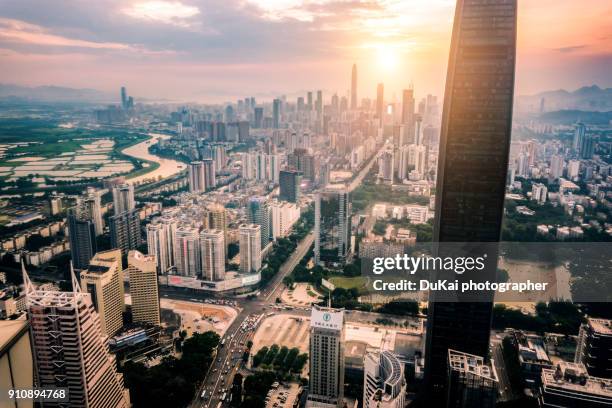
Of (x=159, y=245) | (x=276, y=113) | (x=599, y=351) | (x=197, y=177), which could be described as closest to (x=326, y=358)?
(x=599, y=351)

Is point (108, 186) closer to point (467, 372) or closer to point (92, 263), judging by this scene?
point (92, 263)

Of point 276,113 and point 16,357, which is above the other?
point 276,113

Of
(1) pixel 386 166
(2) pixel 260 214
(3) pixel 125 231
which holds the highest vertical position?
(1) pixel 386 166

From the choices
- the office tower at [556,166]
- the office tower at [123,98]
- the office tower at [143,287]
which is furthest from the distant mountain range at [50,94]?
the office tower at [556,166]

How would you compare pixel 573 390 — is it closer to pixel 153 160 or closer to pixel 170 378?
pixel 170 378

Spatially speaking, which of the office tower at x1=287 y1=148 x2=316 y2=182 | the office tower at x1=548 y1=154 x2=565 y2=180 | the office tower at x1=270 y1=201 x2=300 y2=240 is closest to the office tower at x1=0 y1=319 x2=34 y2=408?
the office tower at x1=270 y1=201 x2=300 y2=240

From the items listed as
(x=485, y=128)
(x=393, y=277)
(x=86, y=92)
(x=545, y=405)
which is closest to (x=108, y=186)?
(x=86, y=92)
